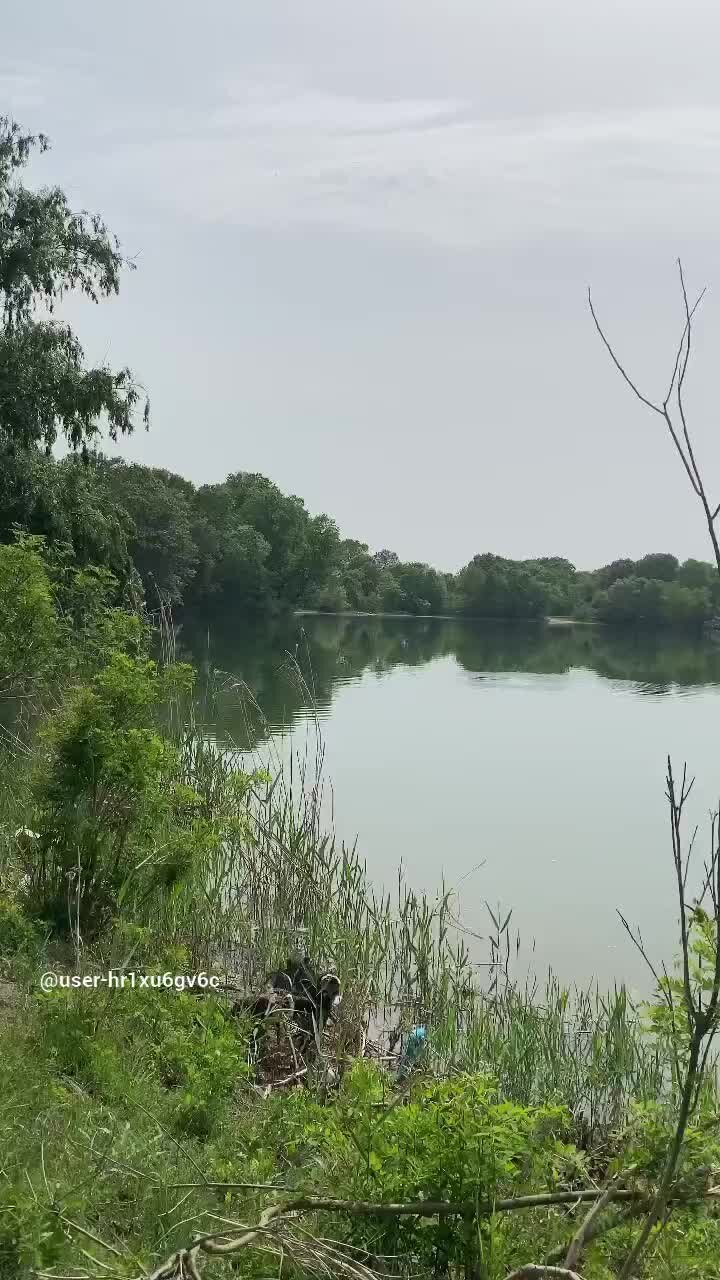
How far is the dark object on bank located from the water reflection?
3.98 metres

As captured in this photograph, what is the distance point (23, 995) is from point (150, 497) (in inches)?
1936

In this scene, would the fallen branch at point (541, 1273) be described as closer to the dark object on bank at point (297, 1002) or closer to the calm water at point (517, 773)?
the dark object on bank at point (297, 1002)

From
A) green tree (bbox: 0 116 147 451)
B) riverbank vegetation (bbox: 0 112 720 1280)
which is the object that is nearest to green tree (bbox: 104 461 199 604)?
green tree (bbox: 0 116 147 451)

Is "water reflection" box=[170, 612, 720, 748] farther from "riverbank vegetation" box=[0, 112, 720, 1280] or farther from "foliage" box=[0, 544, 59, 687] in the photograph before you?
"riverbank vegetation" box=[0, 112, 720, 1280]

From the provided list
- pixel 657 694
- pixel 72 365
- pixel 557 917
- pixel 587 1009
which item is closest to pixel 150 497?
pixel 657 694

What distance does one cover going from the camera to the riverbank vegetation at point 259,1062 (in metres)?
3.23

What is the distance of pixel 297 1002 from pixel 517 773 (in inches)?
518

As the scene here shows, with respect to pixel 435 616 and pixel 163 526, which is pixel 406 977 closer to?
pixel 163 526

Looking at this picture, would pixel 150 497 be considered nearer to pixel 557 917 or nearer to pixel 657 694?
pixel 657 694

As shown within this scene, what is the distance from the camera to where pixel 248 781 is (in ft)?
24.3

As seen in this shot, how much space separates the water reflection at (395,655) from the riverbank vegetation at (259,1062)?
2571 millimetres

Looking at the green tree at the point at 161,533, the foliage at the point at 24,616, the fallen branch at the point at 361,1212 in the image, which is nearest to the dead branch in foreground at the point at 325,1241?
the fallen branch at the point at 361,1212

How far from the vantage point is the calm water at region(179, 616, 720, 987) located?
11297mm

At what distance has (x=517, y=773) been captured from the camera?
62.9 feet
